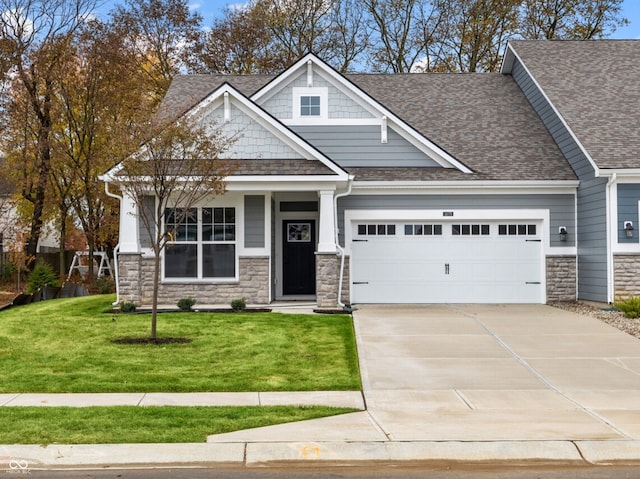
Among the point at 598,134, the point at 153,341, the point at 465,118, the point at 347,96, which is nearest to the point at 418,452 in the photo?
the point at 153,341

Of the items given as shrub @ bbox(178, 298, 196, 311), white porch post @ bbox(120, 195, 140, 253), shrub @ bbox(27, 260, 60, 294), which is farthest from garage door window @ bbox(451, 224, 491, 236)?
shrub @ bbox(27, 260, 60, 294)

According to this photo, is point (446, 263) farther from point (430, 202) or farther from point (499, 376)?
point (499, 376)

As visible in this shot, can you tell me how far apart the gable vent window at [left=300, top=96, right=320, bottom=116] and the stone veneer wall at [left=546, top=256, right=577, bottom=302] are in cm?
710

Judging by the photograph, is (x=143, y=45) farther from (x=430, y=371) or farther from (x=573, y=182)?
(x=430, y=371)

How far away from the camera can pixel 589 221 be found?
18109 mm

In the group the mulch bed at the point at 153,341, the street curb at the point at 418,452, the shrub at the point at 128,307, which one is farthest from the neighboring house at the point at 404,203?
the street curb at the point at 418,452

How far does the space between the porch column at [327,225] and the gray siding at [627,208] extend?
259 inches

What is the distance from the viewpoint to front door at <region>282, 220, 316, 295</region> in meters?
19.8

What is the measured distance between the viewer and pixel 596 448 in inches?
275

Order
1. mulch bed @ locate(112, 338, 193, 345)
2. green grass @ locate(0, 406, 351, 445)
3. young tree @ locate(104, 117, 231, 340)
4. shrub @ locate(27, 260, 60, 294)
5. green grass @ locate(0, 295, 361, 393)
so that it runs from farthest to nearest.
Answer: shrub @ locate(27, 260, 60, 294) → mulch bed @ locate(112, 338, 193, 345) → young tree @ locate(104, 117, 231, 340) → green grass @ locate(0, 295, 361, 393) → green grass @ locate(0, 406, 351, 445)

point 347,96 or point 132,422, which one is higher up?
point 347,96

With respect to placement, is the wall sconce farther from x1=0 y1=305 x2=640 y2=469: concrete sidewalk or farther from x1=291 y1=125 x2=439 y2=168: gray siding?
x1=0 y1=305 x2=640 y2=469: concrete sidewalk

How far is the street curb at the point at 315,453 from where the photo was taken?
673cm

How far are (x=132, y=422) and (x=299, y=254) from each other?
12165 mm
